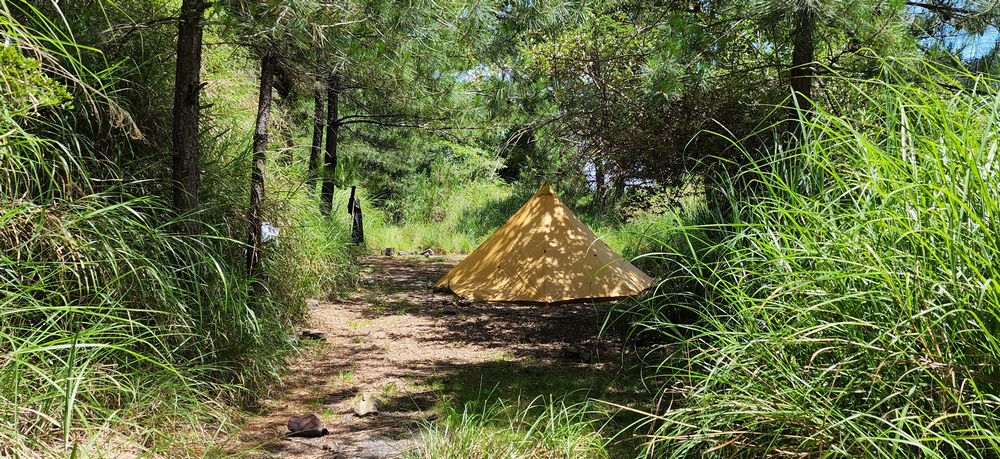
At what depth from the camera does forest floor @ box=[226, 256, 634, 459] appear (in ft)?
10.4

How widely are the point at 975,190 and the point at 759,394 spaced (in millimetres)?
809

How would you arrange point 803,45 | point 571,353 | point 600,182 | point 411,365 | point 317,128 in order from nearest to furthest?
point 803,45 → point 411,365 → point 571,353 → point 600,182 → point 317,128

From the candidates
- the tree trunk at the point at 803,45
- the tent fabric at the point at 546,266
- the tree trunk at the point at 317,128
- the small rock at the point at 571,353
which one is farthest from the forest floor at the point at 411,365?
the tree trunk at the point at 803,45

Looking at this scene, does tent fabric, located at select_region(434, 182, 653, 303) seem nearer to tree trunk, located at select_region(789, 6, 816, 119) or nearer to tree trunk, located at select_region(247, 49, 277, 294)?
tree trunk, located at select_region(789, 6, 816, 119)

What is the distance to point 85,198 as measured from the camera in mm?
2828

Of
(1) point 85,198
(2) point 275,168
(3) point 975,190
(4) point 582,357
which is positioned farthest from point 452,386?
(3) point 975,190

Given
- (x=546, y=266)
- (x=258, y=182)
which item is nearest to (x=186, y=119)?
(x=258, y=182)

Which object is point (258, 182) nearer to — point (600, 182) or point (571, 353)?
point (571, 353)

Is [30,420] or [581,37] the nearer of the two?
[30,420]

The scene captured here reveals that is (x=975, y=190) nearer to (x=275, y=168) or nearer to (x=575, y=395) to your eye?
(x=575, y=395)

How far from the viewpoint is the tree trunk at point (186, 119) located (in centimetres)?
344

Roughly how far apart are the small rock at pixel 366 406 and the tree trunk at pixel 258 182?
978 mm

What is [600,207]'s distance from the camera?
261 inches

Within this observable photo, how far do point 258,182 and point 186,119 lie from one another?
35.1 inches
